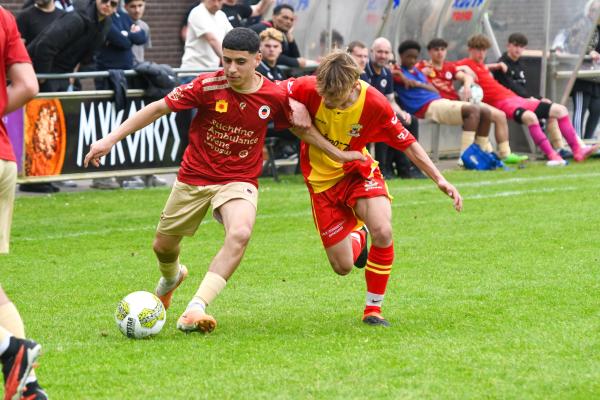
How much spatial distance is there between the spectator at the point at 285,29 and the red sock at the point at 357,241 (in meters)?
6.82

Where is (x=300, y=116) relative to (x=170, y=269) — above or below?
above

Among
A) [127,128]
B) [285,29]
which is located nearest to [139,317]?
[127,128]

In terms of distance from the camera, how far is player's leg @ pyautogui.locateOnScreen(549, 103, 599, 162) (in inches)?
641

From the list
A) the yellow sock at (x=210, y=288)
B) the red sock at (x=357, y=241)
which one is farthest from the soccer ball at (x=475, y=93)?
the yellow sock at (x=210, y=288)

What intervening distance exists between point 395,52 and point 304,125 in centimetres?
998

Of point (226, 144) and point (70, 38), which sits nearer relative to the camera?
point (226, 144)

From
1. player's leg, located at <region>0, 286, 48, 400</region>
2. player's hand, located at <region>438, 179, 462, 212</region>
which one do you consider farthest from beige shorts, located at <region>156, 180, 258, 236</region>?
player's leg, located at <region>0, 286, 48, 400</region>

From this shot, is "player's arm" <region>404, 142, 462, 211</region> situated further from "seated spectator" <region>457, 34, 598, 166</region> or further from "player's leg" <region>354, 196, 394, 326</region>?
"seated spectator" <region>457, 34, 598, 166</region>

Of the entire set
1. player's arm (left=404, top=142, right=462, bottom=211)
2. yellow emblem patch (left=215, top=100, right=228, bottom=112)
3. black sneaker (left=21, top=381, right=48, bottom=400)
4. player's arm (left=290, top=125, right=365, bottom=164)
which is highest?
yellow emblem patch (left=215, top=100, right=228, bottom=112)

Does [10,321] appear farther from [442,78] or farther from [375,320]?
[442,78]

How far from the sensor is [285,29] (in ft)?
48.3

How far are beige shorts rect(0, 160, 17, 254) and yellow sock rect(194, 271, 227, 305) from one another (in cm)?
135

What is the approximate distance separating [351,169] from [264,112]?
0.65 meters

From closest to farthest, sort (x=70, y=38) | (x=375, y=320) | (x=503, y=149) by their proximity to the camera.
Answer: (x=375, y=320)
(x=70, y=38)
(x=503, y=149)
